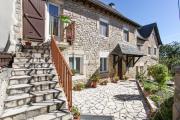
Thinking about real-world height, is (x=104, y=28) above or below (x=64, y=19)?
above

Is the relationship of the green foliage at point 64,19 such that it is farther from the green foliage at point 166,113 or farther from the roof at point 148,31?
the roof at point 148,31

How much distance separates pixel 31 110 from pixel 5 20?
14.0 ft

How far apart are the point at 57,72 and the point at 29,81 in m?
1.10

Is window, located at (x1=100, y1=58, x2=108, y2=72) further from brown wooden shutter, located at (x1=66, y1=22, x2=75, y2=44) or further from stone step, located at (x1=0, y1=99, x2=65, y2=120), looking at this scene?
stone step, located at (x1=0, y1=99, x2=65, y2=120)

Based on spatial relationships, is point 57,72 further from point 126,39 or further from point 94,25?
point 126,39

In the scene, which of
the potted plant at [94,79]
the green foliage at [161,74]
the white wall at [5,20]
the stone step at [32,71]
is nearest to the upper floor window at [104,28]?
the potted plant at [94,79]

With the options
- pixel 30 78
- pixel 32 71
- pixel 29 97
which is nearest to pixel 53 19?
pixel 32 71

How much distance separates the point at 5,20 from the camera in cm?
680

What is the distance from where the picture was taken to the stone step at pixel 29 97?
4.18 metres

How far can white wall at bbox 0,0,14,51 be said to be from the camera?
21.8ft

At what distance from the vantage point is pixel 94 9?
1218cm

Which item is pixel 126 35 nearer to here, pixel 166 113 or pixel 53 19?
pixel 53 19

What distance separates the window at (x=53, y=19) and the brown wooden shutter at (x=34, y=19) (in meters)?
0.79

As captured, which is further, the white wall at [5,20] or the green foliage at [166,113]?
the white wall at [5,20]
